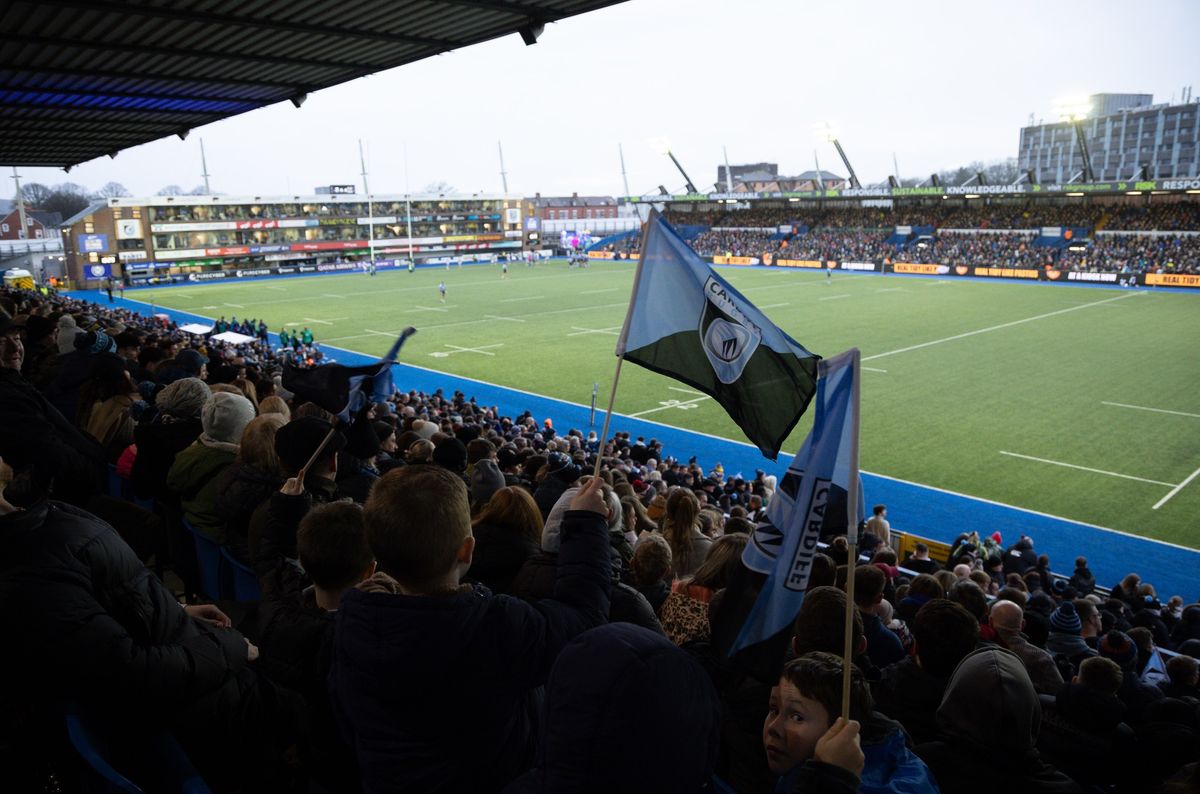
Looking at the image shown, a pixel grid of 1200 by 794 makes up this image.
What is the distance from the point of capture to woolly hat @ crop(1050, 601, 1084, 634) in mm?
6254

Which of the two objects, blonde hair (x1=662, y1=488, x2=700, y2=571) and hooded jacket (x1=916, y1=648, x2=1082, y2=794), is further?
blonde hair (x1=662, y1=488, x2=700, y2=571)

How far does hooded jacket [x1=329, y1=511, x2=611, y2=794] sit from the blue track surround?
44.6ft

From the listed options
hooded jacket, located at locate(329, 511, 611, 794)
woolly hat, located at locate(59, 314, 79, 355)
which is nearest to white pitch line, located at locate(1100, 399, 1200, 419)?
woolly hat, located at locate(59, 314, 79, 355)

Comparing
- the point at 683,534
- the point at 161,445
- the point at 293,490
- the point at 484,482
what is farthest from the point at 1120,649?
the point at 161,445

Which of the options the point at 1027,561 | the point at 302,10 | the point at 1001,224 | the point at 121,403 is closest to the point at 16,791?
the point at 121,403

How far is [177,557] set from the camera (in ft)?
18.6

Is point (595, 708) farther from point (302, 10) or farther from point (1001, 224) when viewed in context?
point (1001, 224)

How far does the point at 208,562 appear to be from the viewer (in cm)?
524

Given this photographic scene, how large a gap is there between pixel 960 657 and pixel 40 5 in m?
10.7

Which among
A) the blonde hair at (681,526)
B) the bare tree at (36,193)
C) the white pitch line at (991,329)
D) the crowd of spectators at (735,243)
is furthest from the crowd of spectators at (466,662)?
the bare tree at (36,193)

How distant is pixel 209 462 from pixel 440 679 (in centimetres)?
370

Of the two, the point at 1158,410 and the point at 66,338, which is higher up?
the point at 66,338

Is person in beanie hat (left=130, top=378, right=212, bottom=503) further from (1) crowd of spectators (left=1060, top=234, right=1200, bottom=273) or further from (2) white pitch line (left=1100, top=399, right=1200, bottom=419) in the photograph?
(1) crowd of spectators (left=1060, top=234, right=1200, bottom=273)

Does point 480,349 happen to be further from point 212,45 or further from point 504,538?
point 504,538
